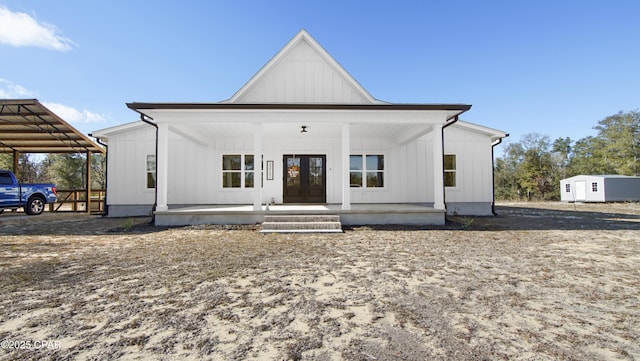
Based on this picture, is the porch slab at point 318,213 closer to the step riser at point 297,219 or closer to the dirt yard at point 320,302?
the step riser at point 297,219

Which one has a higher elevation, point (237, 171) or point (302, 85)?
point (302, 85)

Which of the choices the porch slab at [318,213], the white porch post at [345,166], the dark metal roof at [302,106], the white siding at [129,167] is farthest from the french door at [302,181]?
the white siding at [129,167]

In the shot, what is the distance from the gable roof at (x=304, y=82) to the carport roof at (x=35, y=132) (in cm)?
717

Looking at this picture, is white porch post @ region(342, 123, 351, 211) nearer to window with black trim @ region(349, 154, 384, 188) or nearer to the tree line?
window with black trim @ region(349, 154, 384, 188)

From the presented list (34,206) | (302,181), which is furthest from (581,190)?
(34,206)

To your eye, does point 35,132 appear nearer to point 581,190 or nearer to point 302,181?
point 302,181

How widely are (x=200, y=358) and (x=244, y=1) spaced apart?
1300 centimetres

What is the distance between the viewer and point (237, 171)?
11.7 metres

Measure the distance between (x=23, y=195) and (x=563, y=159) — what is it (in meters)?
57.3

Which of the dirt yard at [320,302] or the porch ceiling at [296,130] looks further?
the porch ceiling at [296,130]

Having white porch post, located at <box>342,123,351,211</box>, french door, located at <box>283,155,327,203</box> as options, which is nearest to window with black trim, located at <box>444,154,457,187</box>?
french door, located at <box>283,155,327,203</box>

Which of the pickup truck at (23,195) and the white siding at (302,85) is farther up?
the white siding at (302,85)

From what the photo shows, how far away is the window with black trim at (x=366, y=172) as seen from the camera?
11781mm

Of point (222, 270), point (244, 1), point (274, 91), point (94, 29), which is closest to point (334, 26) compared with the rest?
point (244, 1)
